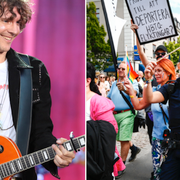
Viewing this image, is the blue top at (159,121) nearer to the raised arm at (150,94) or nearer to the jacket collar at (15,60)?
the raised arm at (150,94)

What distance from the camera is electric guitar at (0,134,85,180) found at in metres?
1.90

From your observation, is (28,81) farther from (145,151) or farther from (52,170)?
(145,151)

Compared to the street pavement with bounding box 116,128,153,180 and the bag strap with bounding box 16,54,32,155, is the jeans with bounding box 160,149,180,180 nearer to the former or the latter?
the bag strap with bounding box 16,54,32,155

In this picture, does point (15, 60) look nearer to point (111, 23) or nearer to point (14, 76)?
point (14, 76)

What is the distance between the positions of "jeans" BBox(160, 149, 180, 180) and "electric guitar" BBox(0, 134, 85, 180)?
1.15 metres

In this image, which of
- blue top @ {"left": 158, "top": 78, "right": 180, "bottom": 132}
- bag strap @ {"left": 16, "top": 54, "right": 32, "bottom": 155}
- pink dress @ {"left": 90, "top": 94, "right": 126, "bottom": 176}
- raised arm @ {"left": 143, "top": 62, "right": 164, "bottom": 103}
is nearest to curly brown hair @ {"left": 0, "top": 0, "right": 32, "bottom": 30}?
bag strap @ {"left": 16, "top": 54, "right": 32, "bottom": 155}

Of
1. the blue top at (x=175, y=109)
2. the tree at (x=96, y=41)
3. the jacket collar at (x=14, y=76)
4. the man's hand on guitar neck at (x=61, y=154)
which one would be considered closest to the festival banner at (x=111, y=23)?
the blue top at (x=175, y=109)

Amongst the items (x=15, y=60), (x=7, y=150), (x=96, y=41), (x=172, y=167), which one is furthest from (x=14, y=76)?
(x=96, y=41)

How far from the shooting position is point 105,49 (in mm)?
19000

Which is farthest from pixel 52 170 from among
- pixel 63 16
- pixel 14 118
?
pixel 63 16

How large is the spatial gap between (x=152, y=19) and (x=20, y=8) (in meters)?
1.90

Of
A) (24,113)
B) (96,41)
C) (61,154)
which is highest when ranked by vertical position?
(96,41)

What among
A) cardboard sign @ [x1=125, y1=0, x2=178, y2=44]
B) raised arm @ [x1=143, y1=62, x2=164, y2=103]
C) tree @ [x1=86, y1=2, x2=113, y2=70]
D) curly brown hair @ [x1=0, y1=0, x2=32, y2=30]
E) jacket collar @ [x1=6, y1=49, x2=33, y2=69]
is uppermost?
tree @ [x1=86, y1=2, x2=113, y2=70]

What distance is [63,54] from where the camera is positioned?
7.01 feet
